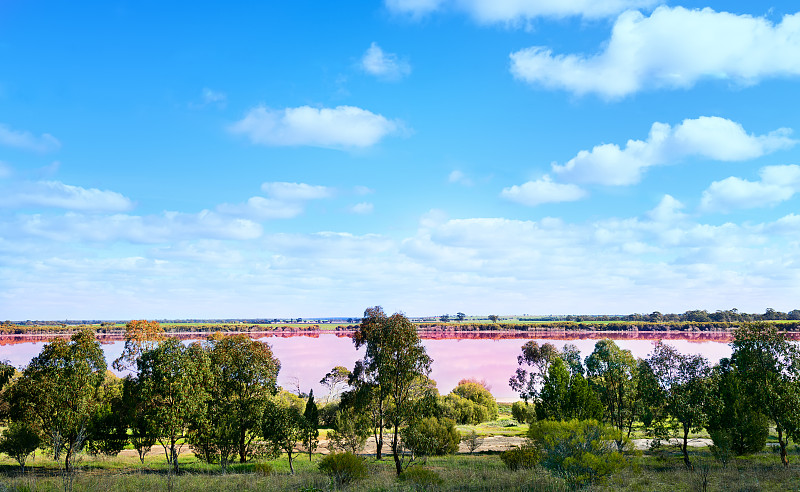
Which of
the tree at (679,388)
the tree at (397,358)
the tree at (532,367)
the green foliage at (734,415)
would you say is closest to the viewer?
the tree at (397,358)

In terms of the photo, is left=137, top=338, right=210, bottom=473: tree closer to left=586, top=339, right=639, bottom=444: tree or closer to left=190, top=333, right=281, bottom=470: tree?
left=190, top=333, right=281, bottom=470: tree

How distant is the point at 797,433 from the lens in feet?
97.3

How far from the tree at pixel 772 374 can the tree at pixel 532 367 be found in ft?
102

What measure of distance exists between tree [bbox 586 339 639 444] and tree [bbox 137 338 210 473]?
36273mm

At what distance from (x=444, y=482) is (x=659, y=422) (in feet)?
75.3

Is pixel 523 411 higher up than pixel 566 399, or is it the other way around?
pixel 566 399

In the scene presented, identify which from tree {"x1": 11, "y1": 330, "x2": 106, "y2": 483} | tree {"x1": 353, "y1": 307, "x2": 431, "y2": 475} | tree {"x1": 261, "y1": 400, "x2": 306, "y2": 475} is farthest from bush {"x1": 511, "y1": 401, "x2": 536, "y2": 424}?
tree {"x1": 11, "y1": 330, "x2": 106, "y2": 483}

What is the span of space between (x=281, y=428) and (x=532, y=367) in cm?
4495

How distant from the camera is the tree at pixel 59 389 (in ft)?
102

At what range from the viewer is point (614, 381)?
46.2 meters

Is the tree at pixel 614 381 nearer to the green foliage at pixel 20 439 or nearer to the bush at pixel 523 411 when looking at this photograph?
the bush at pixel 523 411

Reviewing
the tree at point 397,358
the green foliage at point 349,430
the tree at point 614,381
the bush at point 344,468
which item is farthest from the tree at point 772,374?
the green foliage at point 349,430

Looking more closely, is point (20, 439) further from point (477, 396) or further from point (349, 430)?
point (477, 396)

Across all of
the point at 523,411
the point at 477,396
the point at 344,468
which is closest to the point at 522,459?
the point at 344,468
